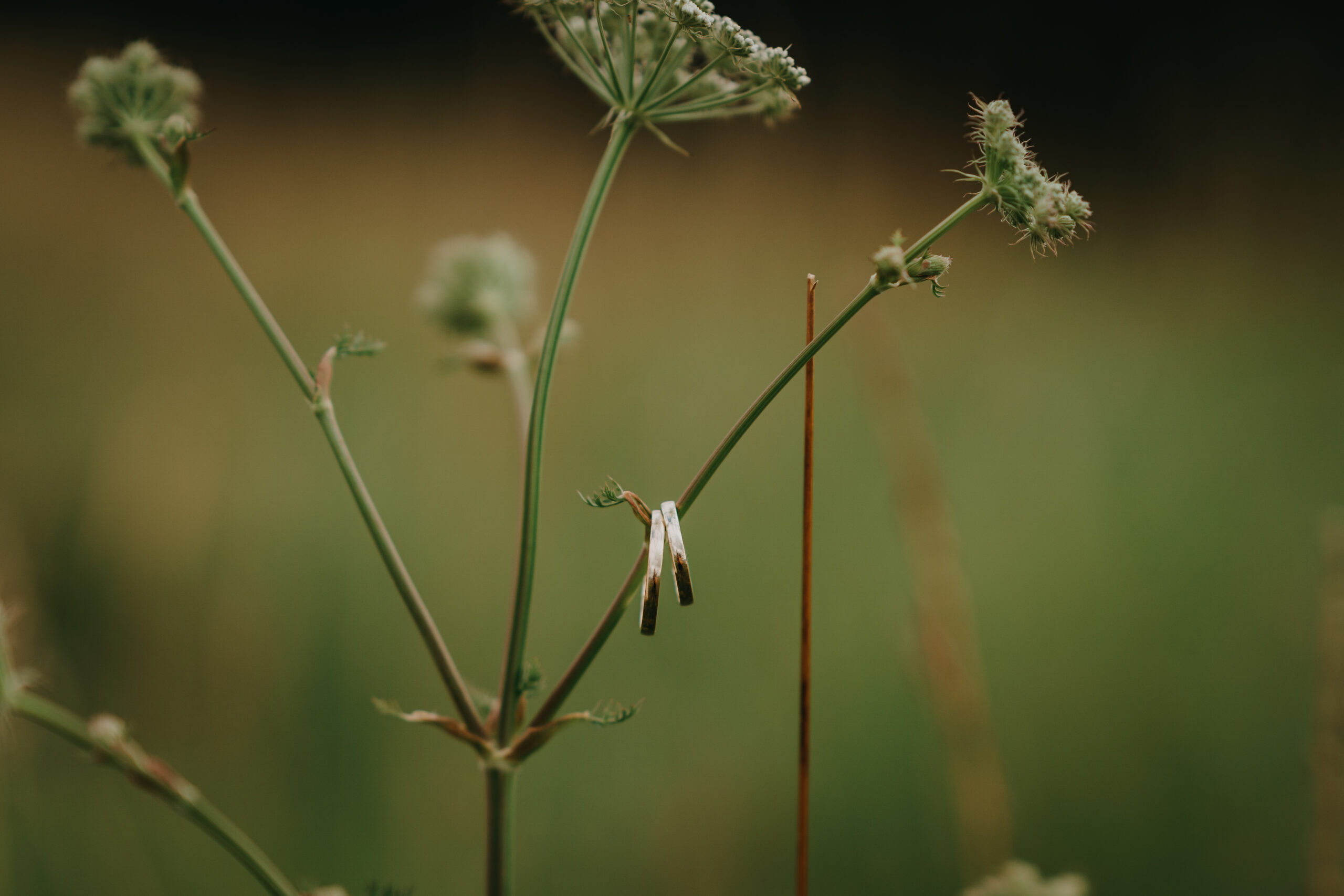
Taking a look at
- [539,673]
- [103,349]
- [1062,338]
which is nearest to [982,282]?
[1062,338]

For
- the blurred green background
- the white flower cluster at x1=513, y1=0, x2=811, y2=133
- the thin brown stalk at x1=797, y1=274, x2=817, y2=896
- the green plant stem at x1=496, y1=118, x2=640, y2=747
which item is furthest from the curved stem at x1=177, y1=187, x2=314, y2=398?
the blurred green background

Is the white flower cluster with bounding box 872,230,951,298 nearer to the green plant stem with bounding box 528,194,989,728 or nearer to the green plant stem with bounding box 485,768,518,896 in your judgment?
the green plant stem with bounding box 528,194,989,728

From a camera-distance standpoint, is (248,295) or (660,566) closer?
(660,566)

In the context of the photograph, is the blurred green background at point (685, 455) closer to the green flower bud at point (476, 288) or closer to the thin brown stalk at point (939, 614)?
the thin brown stalk at point (939, 614)

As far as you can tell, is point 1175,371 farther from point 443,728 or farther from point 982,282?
point 443,728

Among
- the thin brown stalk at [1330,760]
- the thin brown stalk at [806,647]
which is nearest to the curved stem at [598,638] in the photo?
the thin brown stalk at [806,647]

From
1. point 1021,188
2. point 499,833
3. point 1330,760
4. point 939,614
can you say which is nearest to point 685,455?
point 939,614

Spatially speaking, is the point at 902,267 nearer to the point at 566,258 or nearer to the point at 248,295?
the point at 566,258
